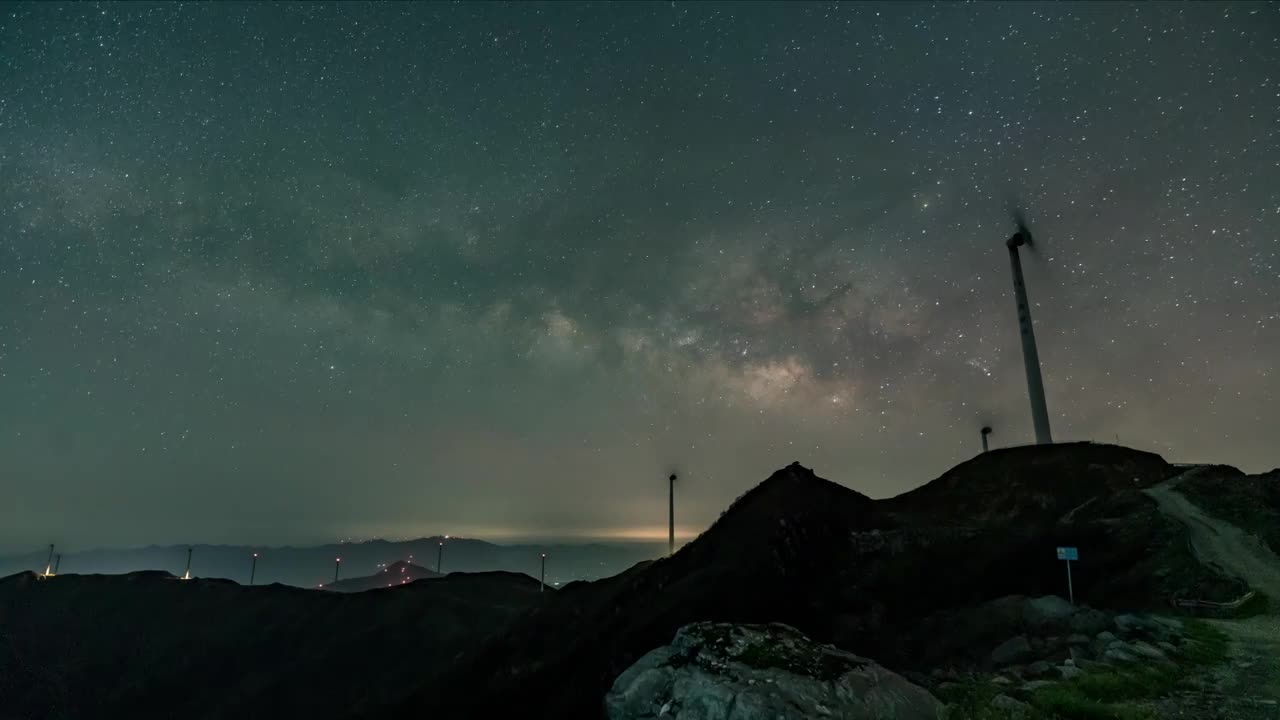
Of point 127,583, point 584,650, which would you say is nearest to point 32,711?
point 127,583

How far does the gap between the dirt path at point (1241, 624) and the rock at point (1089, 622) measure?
3555 mm

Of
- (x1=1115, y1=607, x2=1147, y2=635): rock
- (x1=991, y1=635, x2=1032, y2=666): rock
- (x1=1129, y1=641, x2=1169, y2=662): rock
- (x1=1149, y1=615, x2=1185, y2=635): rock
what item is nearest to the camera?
(x1=1129, y1=641, x2=1169, y2=662): rock

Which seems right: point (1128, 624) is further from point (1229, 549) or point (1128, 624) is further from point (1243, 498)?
point (1243, 498)

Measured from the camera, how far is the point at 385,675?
2657 inches

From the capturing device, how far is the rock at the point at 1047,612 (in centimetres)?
2392

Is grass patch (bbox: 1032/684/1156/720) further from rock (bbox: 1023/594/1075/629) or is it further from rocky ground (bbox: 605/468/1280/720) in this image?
rock (bbox: 1023/594/1075/629)

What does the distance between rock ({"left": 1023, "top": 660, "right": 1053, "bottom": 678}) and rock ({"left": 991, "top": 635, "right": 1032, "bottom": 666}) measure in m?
1.57

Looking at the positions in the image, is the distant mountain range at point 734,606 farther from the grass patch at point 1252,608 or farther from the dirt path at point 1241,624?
the dirt path at point 1241,624

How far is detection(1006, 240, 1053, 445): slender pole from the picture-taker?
71.2 metres

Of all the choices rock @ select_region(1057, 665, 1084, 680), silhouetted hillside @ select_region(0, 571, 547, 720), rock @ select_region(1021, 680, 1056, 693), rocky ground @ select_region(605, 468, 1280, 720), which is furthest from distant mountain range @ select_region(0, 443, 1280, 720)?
rock @ select_region(1021, 680, 1056, 693)

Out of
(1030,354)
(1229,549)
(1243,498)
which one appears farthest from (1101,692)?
(1030,354)

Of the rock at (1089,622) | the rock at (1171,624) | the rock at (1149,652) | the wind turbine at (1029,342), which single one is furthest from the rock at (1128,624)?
the wind turbine at (1029,342)

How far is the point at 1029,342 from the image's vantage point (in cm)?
7619

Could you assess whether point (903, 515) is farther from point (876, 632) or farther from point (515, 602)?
point (515, 602)
